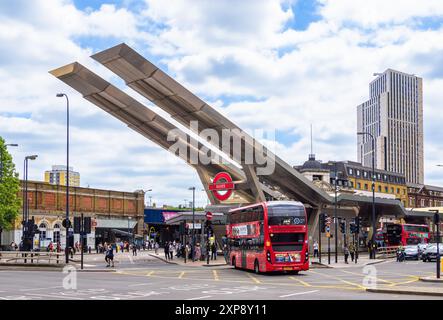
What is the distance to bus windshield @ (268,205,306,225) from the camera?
3394cm

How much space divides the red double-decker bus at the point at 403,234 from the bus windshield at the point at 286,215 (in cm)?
3875

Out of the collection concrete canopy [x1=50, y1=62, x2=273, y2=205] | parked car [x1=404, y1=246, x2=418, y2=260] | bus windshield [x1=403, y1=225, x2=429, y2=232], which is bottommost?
parked car [x1=404, y1=246, x2=418, y2=260]

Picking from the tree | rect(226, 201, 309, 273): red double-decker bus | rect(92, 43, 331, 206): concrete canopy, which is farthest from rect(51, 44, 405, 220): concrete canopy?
the tree

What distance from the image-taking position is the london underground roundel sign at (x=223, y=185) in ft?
191

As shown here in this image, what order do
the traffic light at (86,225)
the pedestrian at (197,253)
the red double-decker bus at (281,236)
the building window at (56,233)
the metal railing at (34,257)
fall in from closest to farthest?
1. the red double-decker bus at (281,236)
2. the traffic light at (86,225)
3. the metal railing at (34,257)
4. the pedestrian at (197,253)
5. the building window at (56,233)

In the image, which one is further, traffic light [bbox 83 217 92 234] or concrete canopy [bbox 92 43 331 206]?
concrete canopy [bbox 92 43 331 206]

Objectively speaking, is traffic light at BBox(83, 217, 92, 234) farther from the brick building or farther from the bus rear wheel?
the brick building

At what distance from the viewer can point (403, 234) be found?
70562mm

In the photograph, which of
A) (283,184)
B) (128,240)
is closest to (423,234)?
(283,184)

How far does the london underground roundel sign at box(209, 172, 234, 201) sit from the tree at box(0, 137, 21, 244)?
66.0 feet

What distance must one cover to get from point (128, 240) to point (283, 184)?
1525 inches

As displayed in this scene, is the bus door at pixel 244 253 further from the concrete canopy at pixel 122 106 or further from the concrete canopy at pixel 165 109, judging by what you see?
the concrete canopy at pixel 122 106

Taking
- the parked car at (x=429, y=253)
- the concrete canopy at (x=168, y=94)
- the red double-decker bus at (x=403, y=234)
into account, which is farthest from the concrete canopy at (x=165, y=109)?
the parked car at (x=429, y=253)
